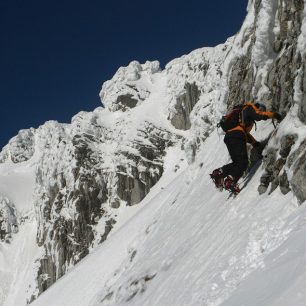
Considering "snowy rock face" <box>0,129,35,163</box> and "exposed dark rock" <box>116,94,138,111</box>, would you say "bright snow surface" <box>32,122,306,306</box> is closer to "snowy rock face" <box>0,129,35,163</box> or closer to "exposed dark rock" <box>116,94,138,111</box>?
"exposed dark rock" <box>116,94,138,111</box>

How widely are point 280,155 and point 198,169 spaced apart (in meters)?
9.99

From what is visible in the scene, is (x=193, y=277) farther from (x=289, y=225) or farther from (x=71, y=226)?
(x=71, y=226)

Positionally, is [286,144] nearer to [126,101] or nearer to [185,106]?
[185,106]

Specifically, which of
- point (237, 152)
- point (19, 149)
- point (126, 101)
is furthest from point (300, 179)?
point (19, 149)

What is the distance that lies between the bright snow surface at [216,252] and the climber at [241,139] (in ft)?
1.31

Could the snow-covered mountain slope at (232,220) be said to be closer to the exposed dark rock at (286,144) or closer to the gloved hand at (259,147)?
the exposed dark rock at (286,144)

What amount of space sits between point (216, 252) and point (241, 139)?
126 inches

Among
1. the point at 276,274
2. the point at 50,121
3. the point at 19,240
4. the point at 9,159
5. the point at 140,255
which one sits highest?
the point at 9,159

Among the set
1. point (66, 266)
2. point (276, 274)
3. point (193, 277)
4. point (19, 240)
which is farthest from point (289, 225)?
point (19, 240)

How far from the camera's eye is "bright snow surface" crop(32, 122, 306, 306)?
7.03 m

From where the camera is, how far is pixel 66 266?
94062 millimetres

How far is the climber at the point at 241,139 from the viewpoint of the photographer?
513 inches

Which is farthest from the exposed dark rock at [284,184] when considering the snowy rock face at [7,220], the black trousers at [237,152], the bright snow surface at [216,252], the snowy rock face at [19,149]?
the snowy rock face at [19,149]

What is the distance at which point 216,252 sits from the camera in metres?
11.2
